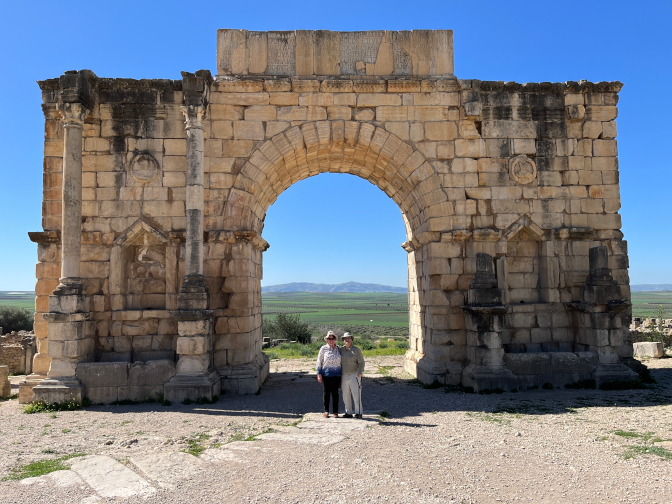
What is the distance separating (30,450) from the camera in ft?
18.7

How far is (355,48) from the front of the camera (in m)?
9.98

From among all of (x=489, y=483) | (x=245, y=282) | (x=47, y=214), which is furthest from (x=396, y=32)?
(x=489, y=483)

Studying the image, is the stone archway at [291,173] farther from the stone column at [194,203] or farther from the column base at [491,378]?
the column base at [491,378]

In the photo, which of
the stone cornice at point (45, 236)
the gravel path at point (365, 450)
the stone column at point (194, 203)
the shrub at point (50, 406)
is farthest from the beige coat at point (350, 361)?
the stone cornice at point (45, 236)

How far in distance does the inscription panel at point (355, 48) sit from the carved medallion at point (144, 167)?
14.1 ft

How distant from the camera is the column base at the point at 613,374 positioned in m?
8.85

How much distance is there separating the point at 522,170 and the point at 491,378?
13.8 feet

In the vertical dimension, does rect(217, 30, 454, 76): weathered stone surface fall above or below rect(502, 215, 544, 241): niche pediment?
above

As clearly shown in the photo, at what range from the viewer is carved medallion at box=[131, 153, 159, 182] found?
366 inches

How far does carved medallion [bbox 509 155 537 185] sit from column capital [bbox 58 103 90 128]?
329 inches

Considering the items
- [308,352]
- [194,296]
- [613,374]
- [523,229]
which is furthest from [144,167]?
[613,374]

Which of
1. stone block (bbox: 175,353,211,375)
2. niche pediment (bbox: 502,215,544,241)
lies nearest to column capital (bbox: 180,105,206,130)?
stone block (bbox: 175,353,211,375)

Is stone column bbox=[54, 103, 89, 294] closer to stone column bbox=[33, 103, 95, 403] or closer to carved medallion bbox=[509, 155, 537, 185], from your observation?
stone column bbox=[33, 103, 95, 403]

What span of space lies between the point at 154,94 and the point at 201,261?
11.6ft
